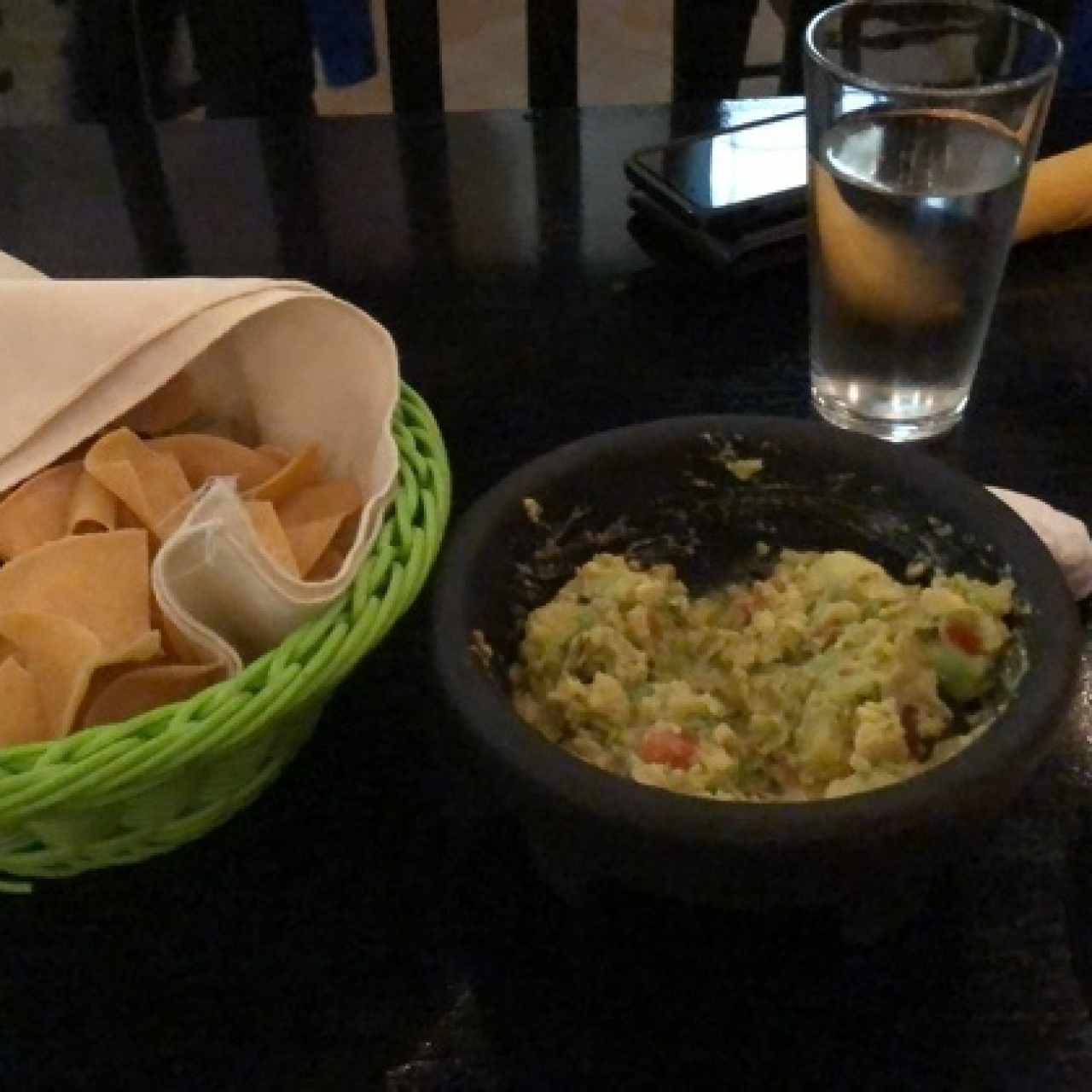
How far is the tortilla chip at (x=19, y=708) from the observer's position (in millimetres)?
586

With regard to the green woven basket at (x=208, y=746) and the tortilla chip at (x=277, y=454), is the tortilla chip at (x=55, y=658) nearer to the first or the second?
the green woven basket at (x=208, y=746)

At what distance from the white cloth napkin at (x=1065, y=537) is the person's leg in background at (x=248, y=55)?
0.89 metres

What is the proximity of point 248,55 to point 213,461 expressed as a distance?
2.52 feet

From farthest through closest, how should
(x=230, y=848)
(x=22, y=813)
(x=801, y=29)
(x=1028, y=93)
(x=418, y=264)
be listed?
(x=801, y=29) < (x=418, y=264) < (x=1028, y=93) < (x=230, y=848) < (x=22, y=813)

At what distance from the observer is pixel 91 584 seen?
24.9 inches

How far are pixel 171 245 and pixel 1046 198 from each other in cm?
58

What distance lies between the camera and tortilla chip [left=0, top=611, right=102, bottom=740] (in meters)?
0.59

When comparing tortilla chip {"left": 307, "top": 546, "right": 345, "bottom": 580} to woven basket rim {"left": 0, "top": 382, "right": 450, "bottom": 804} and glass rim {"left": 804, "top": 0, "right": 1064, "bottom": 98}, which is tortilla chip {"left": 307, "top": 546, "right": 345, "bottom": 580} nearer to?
woven basket rim {"left": 0, "top": 382, "right": 450, "bottom": 804}

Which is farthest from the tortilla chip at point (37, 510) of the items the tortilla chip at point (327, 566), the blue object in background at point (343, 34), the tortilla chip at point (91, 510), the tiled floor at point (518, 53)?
the tiled floor at point (518, 53)

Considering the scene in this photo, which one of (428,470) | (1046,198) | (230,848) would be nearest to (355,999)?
(230,848)

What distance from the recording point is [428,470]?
2.21 ft

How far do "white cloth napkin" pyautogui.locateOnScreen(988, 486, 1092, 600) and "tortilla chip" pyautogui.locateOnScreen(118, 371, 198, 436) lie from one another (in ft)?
1.25

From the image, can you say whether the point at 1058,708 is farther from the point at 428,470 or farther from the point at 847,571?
the point at 428,470

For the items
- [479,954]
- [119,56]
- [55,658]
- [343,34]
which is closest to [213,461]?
[55,658]
